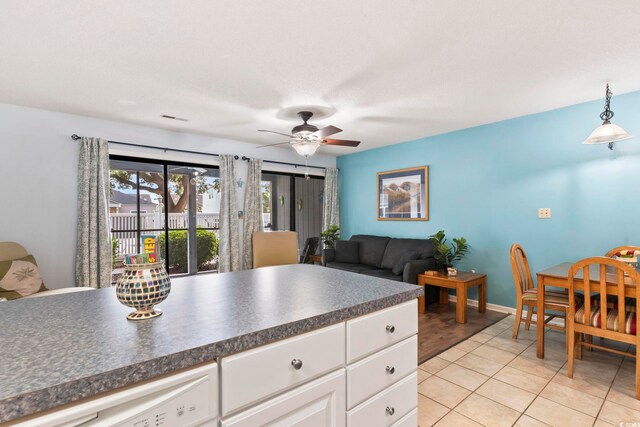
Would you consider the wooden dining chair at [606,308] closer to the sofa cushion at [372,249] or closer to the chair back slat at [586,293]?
the chair back slat at [586,293]

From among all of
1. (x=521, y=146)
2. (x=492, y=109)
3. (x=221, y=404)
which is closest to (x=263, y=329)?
(x=221, y=404)

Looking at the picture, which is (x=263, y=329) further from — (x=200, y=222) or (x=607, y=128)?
(x=200, y=222)

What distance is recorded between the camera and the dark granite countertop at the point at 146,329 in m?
0.68

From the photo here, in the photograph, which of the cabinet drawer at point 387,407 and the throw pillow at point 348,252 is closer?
the cabinet drawer at point 387,407

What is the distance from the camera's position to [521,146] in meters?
3.78

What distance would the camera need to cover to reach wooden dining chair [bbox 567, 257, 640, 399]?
213 cm

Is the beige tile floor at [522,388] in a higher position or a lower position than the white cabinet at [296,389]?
lower

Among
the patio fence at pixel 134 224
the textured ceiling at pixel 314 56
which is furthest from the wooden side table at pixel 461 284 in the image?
the patio fence at pixel 134 224

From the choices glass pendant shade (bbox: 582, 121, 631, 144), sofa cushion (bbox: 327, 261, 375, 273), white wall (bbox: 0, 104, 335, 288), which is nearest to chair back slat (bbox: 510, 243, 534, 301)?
glass pendant shade (bbox: 582, 121, 631, 144)

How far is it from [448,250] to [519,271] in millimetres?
1135

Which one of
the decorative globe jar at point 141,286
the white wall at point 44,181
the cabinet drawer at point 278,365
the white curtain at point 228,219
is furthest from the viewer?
the white curtain at point 228,219

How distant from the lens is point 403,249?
15.5 feet

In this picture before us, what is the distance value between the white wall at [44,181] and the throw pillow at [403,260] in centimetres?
394

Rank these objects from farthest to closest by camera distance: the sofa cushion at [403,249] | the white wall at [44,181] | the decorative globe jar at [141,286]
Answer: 1. the sofa cushion at [403,249]
2. the white wall at [44,181]
3. the decorative globe jar at [141,286]
